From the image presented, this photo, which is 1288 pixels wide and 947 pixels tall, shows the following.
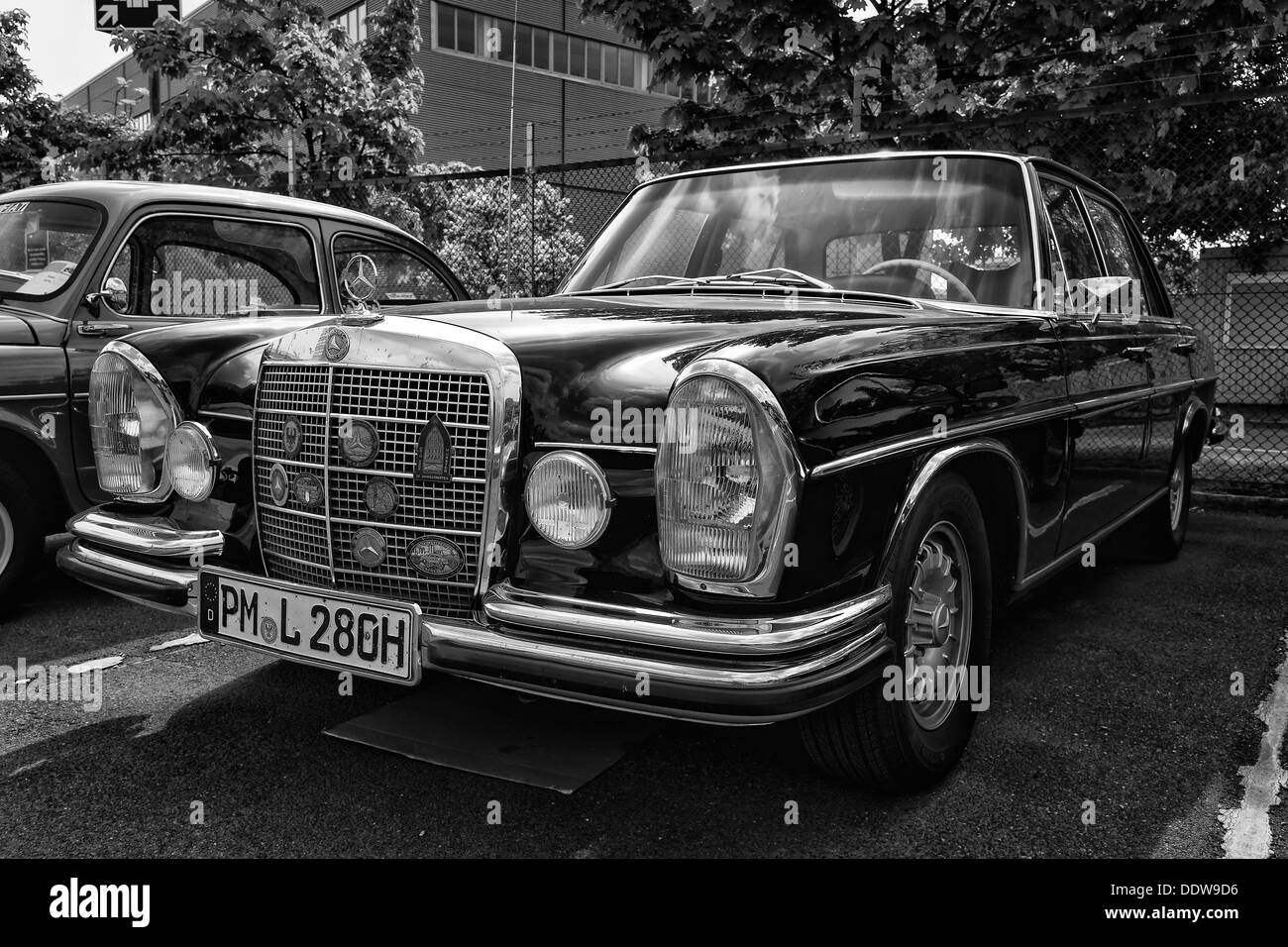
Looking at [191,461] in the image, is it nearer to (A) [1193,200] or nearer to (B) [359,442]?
(B) [359,442]

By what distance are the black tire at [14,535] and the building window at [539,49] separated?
28.5 m

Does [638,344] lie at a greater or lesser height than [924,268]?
lesser

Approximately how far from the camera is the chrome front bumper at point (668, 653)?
6.49 ft

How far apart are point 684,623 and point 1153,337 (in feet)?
10.3

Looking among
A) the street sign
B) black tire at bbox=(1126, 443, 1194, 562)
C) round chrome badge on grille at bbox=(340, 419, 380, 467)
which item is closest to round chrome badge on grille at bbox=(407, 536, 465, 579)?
round chrome badge on grille at bbox=(340, 419, 380, 467)

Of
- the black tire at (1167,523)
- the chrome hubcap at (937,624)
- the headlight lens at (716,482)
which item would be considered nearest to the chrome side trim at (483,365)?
the headlight lens at (716,482)

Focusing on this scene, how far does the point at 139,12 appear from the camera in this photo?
36.9 ft

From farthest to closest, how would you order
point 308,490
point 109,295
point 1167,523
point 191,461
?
1. point 1167,523
2. point 109,295
3. point 191,461
4. point 308,490

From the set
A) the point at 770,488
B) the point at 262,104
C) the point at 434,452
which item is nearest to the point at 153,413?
the point at 434,452

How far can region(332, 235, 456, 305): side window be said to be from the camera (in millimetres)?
5328

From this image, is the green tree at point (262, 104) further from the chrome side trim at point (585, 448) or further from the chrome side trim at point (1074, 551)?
the chrome side trim at point (585, 448)

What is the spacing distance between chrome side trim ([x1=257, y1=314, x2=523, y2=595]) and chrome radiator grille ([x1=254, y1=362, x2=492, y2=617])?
0.02m

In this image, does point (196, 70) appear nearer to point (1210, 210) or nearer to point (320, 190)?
point (320, 190)
